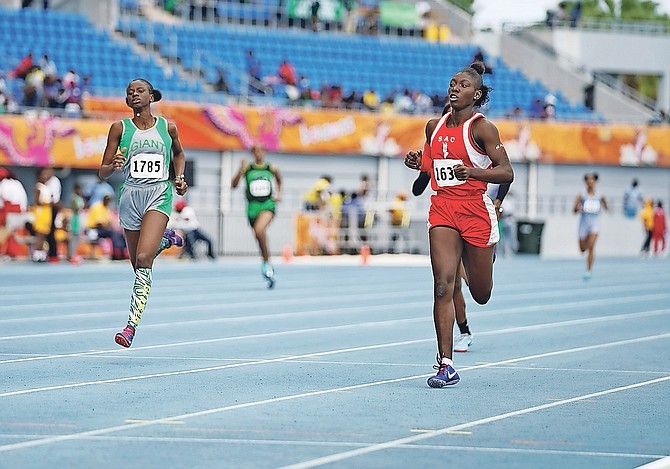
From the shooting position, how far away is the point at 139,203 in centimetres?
1110

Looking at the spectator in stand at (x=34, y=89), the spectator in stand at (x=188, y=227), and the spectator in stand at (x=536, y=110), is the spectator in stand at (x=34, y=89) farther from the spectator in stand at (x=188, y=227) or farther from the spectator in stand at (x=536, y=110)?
the spectator in stand at (x=536, y=110)

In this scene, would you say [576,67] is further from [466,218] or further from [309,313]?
[466,218]

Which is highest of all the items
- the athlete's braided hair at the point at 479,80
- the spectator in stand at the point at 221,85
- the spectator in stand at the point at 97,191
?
the spectator in stand at the point at 221,85

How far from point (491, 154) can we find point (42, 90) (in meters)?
22.3

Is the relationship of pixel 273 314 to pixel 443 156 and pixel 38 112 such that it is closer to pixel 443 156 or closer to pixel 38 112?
pixel 443 156

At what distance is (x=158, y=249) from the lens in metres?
11.2

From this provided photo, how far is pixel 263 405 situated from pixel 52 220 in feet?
60.4

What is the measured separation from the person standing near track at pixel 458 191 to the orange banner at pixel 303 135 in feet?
68.8

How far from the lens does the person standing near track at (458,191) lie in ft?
30.0

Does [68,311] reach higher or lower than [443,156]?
lower

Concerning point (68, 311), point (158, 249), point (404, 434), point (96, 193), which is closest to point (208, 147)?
point (96, 193)

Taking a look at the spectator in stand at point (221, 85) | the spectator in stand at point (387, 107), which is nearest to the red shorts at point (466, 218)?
the spectator in stand at point (221, 85)

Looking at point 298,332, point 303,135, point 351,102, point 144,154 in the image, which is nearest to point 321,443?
point 144,154

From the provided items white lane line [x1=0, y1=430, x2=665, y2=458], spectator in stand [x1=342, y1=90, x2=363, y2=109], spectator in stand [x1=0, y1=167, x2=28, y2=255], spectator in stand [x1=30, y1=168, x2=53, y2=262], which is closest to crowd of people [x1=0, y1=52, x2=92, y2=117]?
spectator in stand [x1=0, y1=167, x2=28, y2=255]
